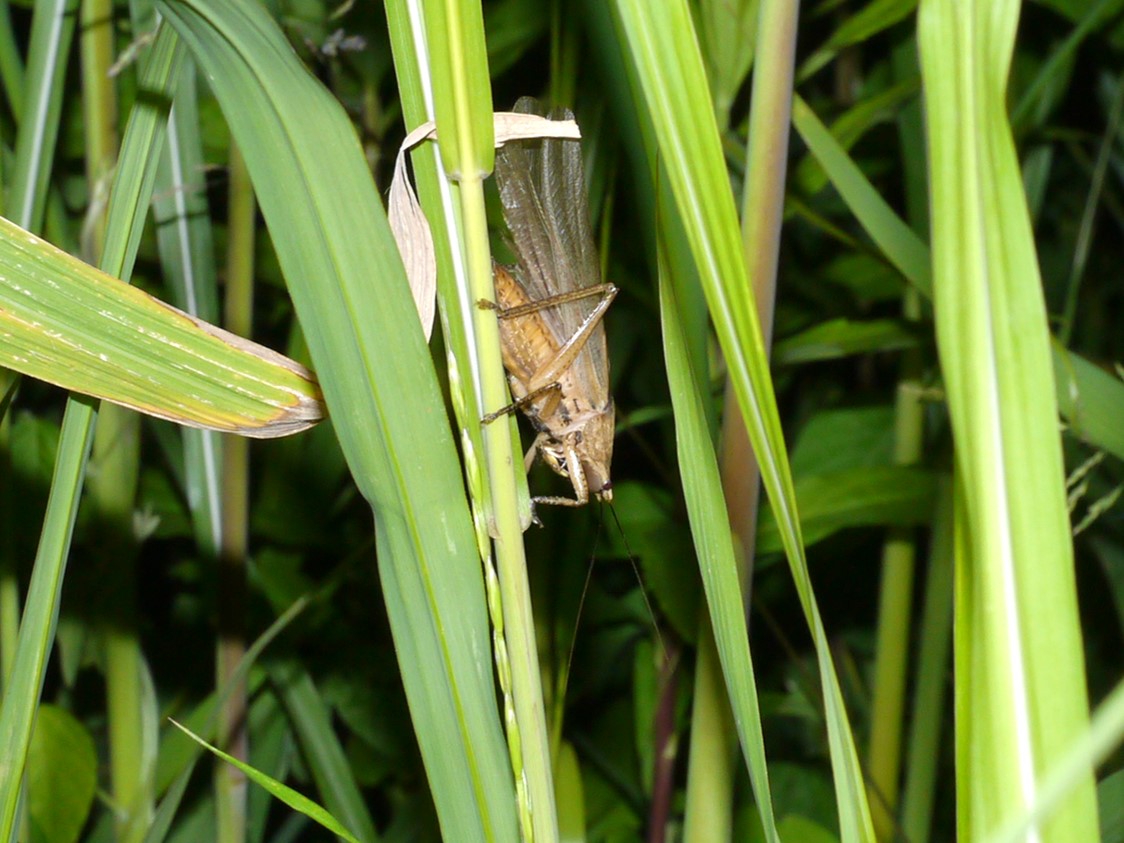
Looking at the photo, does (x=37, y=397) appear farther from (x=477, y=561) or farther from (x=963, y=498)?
(x=963, y=498)

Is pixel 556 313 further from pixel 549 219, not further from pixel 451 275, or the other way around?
pixel 451 275

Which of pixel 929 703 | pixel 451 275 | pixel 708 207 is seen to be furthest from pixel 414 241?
pixel 929 703

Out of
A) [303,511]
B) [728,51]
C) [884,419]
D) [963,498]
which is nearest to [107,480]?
[303,511]

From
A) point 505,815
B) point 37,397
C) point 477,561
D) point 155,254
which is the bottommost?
point 505,815

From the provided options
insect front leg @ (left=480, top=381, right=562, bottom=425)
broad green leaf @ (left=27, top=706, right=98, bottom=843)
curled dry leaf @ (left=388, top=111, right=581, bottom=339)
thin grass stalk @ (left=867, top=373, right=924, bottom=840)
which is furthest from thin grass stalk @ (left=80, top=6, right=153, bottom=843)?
thin grass stalk @ (left=867, top=373, right=924, bottom=840)

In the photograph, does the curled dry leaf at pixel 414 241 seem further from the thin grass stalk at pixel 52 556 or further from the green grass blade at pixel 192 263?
the green grass blade at pixel 192 263

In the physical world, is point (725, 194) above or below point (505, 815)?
above
